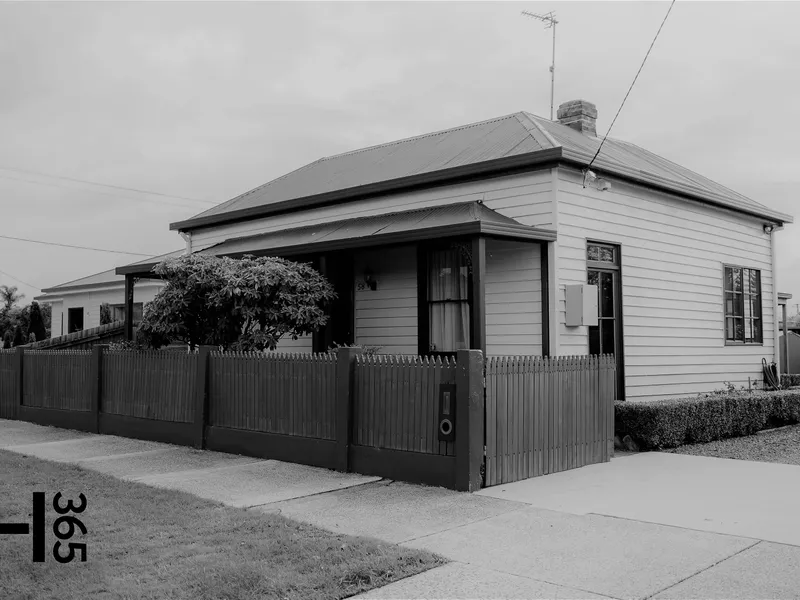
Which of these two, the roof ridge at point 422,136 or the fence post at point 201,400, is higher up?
the roof ridge at point 422,136

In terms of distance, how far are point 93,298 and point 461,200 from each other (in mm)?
21497

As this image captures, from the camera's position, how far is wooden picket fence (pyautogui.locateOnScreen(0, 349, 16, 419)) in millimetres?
15180

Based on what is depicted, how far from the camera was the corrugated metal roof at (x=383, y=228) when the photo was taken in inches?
430

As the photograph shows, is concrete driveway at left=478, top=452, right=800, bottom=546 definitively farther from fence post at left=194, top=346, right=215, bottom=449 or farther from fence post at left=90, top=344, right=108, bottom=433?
fence post at left=90, top=344, right=108, bottom=433

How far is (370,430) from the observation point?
28.5 ft

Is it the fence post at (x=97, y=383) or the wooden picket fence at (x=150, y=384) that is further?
the fence post at (x=97, y=383)

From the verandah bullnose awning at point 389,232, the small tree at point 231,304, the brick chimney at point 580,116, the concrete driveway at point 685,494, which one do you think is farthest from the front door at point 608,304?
the small tree at point 231,304

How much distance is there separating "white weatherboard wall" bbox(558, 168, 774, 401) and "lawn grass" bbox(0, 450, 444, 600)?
6.23 metres

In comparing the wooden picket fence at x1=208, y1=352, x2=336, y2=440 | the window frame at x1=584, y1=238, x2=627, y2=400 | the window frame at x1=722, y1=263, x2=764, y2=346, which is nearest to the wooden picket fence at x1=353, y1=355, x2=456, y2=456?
the wooden picket fence at x1=208, y1=352, x2=336, y2=440

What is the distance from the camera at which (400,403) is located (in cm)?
840

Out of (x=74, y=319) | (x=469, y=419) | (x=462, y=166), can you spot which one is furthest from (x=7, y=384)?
(x=74, y=319)

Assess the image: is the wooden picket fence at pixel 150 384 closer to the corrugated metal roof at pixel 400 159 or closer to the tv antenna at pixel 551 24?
the corrugated metal roof at pixel 400 159

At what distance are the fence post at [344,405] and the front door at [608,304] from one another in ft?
15.3

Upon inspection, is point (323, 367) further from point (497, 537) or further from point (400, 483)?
point (497, 537)
